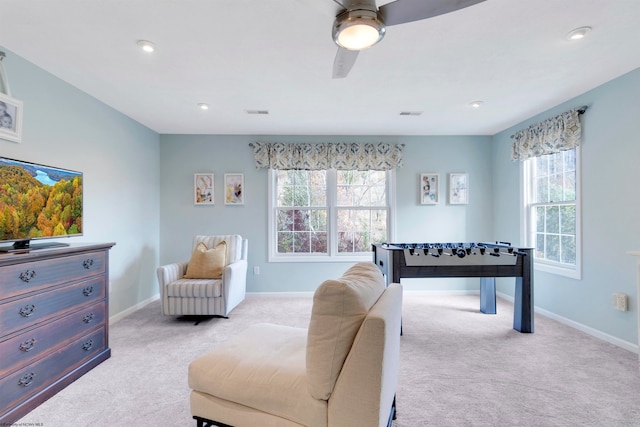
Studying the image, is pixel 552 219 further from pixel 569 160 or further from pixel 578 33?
pixel 578 33

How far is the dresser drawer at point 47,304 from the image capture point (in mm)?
1732

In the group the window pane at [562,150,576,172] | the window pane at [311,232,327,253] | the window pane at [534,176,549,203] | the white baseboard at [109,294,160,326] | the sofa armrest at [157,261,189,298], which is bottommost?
the white baseboard at [109,294,160,326]

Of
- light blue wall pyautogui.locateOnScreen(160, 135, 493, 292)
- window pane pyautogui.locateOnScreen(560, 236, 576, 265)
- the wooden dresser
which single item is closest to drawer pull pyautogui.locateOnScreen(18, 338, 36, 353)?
the wooden dresser

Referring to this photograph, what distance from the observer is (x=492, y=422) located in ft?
5.68

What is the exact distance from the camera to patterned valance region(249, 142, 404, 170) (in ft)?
14.6

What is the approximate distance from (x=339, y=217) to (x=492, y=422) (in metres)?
3.21

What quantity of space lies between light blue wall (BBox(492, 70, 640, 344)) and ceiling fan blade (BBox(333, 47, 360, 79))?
2675mm

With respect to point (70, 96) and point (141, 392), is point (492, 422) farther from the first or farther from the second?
point (70, 96)

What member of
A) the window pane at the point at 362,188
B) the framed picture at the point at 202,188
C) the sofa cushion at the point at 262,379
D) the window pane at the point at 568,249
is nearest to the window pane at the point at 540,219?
the window pane at the point at 568,249

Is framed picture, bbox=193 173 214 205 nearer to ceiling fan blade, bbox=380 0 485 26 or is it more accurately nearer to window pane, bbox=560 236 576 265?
ceiling fan blade, bbox=380 0 485 26

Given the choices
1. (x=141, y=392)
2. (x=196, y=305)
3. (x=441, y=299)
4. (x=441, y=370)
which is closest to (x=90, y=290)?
(x=141, y=392)

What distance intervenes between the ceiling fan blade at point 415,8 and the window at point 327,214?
3.23 meters

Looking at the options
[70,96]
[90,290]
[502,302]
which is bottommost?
[502,302]

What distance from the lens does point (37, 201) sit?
2.21 m
